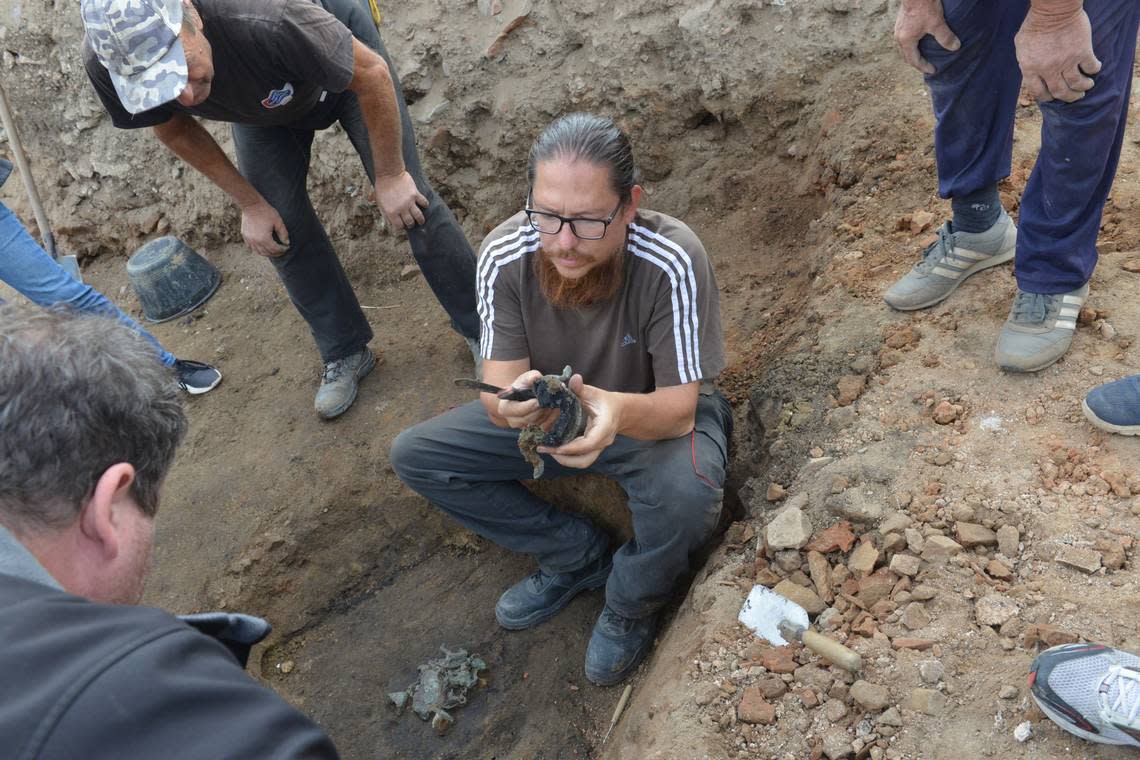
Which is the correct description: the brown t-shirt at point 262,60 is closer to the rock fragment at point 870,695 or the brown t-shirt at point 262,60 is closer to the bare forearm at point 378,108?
the bare forearm at point 378,108

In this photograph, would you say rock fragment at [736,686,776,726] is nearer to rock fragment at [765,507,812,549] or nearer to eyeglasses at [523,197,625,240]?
rock fragment at [765,507,812,549]

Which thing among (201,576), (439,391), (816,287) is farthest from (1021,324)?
(201,576)

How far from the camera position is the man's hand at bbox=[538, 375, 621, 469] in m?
2.16

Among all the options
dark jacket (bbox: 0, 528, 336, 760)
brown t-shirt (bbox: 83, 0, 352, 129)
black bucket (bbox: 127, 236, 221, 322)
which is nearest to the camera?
dark jacket (bbox: 0, 528, 336, 760)

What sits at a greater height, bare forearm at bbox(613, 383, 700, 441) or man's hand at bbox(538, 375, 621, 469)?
man's hand at bbox(538, 375, 621, 469)

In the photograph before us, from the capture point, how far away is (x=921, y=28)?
7.97 feet

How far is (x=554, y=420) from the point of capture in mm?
2174

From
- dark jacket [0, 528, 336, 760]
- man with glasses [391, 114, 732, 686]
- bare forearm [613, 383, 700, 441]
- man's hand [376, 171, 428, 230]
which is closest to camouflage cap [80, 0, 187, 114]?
man's hand [376, 171, 428, 230]

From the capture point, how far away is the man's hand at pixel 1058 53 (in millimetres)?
1997

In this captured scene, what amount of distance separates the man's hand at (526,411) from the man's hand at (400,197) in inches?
49.3

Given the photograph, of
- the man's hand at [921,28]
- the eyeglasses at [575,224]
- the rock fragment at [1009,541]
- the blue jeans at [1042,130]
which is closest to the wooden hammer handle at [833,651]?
the rock fragment at [1009,541]

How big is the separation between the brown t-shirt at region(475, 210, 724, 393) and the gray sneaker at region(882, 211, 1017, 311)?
85 centimetres

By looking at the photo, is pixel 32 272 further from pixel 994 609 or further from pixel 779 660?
pixel 994 609

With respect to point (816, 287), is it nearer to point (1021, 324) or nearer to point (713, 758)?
point (1021, 324)
